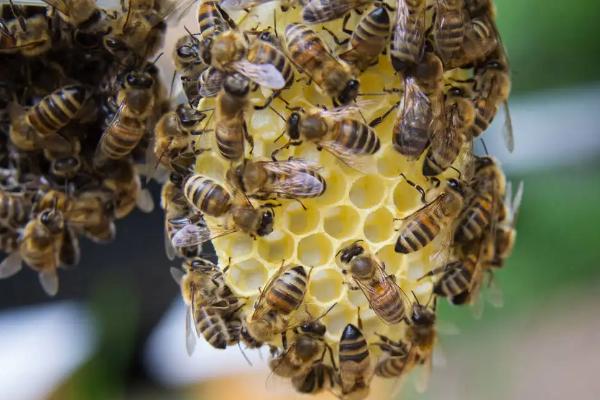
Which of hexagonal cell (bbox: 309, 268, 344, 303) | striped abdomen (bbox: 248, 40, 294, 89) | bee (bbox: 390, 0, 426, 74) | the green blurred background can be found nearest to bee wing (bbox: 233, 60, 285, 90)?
striped abdomen (bbox: 248, 40, 294, 89)

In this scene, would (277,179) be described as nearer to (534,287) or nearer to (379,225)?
(379,225)

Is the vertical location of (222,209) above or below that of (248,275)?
above

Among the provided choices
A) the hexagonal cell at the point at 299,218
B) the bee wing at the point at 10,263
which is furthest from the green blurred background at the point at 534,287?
the hexagonal cell at the point at 299,218

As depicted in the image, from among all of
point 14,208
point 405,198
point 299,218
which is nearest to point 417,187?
point 405,198

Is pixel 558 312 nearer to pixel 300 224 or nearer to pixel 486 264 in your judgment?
pixel 486 264

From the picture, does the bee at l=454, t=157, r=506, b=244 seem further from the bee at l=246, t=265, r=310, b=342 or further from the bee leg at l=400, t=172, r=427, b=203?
the bee at l=246, t=265, r=310, b=342

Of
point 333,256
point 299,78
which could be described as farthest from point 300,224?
point 299,78
